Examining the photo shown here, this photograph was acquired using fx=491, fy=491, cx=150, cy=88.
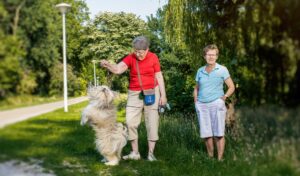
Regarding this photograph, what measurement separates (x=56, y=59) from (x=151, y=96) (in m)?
4.02

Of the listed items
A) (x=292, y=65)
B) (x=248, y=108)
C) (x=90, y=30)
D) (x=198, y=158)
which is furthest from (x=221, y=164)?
(x=90, y=30)

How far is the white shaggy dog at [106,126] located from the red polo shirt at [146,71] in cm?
48

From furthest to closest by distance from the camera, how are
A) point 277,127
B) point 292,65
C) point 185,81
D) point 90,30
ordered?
point 185,81, point 277,127, point 292,65, point 90,30

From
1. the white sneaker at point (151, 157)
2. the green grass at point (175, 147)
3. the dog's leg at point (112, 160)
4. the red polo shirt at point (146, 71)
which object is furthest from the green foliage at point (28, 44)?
the white sneaker at point (151, 157)

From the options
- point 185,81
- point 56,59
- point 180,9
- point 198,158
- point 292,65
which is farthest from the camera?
point 185,81

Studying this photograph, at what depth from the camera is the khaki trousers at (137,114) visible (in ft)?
18.7

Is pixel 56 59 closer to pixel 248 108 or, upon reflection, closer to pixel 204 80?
pixel 248 108

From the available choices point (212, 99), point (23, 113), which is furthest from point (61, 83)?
point (212, 99)

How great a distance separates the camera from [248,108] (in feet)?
8.93

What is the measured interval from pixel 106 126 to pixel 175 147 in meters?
1.67

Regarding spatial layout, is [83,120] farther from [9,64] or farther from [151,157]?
[9,64]

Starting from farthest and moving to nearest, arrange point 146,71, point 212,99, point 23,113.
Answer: point 212,99 → point 146,71 → point 23,113

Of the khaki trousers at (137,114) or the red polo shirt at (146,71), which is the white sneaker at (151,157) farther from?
the red polo shirt at (146,71)

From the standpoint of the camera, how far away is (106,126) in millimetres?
5078
